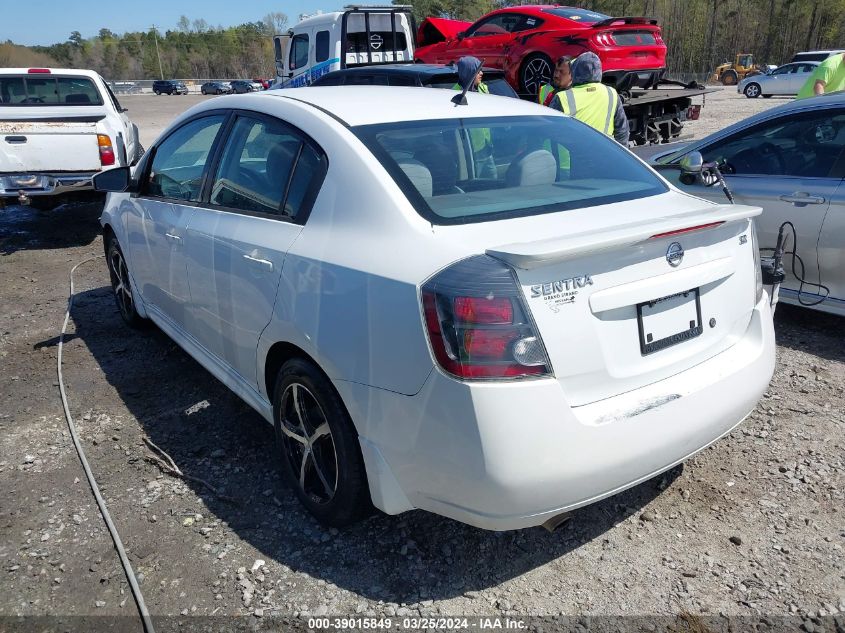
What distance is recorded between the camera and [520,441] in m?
2.04

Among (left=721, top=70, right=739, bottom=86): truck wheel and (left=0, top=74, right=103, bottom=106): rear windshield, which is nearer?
(left=0, top=74, right=103, bottom=106): rear windshield

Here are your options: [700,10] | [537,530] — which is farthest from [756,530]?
[700,10]

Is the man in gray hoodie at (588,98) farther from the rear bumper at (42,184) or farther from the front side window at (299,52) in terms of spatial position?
the front side window at (299,52)

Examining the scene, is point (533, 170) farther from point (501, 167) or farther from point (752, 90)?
point (752, 90)

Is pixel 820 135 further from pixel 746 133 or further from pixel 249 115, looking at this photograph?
pixel 249 115

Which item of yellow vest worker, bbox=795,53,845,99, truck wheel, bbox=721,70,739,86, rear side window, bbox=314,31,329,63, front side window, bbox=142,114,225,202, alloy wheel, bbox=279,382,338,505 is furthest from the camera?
truck wheel, bbox=721,70,739,86

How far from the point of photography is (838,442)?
3338 mm

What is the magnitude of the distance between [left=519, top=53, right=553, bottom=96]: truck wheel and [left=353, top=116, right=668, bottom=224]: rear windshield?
8569mm

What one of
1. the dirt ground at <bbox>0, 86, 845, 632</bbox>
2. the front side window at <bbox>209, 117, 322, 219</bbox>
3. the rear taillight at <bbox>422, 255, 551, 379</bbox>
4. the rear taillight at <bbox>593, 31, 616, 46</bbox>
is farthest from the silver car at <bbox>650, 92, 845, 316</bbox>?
the rear taillight at <bbox>593, 31, 616, 46</bbox>

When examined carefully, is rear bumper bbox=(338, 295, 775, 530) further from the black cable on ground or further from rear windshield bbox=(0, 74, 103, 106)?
rear windshield bbox=(0, 74, 103, 106)

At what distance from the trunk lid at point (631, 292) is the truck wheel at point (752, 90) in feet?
107

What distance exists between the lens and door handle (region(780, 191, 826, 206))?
4.33 metres

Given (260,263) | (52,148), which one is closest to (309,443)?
(260,263)

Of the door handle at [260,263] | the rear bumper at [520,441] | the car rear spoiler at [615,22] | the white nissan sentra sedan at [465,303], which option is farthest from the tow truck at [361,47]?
the rear bumper at [520,441]
